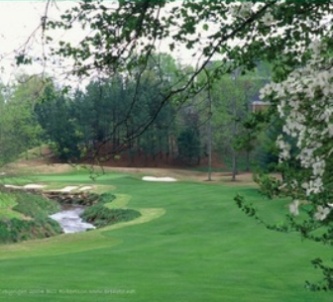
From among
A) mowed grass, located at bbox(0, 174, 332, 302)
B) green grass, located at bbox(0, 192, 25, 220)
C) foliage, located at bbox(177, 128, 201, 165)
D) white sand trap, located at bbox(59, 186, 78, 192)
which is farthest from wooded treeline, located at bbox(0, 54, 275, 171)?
mowed grass, located at bbox(0, 174, 332, 302)

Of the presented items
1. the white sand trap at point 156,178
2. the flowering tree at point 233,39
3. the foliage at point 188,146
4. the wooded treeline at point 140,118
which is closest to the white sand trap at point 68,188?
the wooded treeline at point 140,118

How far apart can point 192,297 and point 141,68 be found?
7867mm

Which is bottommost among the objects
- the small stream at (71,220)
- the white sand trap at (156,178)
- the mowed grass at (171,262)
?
the small stream at (71,220)

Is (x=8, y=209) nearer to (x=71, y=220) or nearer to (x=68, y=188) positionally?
(x=71, y=220)

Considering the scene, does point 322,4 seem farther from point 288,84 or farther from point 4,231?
point 4,231

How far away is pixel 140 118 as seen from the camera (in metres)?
5.44

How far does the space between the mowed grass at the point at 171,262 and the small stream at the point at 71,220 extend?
225cm

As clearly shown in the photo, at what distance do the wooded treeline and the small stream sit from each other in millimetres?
2651

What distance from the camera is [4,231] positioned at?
76.1ft

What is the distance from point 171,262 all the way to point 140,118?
11.0m

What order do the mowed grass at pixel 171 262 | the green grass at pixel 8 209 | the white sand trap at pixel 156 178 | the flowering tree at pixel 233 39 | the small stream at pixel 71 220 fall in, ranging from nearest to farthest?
the flowering tree at pixel 233 39 < the mowed grass at pixel 171 262 < the green grass at pixel 8 209 < the small stream at pixel 71 220 < the white sand trap at pixel 156 178

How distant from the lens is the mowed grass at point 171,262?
11.8m

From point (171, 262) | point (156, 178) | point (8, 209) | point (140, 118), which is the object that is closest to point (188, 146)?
point (156, 178)

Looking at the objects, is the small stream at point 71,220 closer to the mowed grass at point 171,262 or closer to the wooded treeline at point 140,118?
the mowed grass at point 171,262
